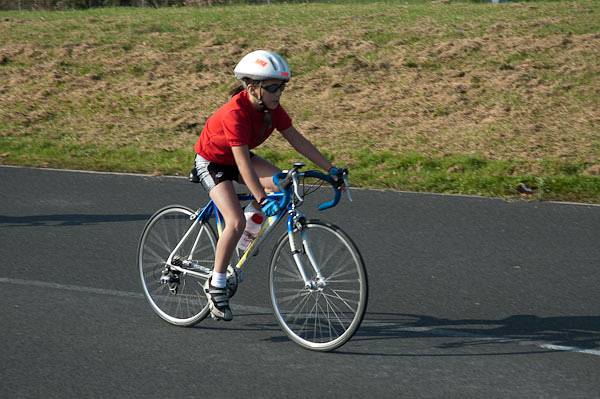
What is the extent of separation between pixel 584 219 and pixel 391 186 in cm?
258

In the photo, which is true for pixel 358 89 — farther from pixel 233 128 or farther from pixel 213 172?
pixel 233 128

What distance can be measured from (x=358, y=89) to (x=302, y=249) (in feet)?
39.4

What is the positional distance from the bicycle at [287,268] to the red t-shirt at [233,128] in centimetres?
30

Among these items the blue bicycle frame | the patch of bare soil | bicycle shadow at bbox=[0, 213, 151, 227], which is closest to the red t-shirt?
the blue bicycle frame

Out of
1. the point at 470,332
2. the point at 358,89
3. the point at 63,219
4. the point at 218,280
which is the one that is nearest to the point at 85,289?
the point at 218,280

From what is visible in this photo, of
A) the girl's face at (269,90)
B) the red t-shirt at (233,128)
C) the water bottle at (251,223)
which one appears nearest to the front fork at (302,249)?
the water bottle at (251,223)

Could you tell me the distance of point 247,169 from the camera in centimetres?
681

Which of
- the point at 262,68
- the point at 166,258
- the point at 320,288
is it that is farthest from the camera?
the point at 166,258

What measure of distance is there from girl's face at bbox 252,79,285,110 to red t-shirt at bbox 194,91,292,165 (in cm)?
14

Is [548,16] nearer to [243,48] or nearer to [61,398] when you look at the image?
[243,48]

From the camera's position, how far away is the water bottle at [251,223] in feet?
23.6

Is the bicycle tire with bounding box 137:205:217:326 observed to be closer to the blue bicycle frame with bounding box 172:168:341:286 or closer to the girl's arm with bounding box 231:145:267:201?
the blue bicycle frame with bounding box 172:168:341:286

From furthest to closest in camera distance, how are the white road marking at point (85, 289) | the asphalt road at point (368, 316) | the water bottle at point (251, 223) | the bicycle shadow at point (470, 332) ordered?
the white road marking at point (85, 289), the water bottle at point (251, 223), the bicycle shadow at point (470, 332), the asphalt road at point (368, 316)

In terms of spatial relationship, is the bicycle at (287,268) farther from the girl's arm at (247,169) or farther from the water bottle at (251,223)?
the girl's arm at (247,169)
